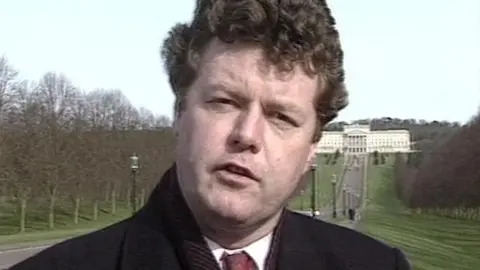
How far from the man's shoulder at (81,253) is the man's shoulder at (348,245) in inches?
20.7

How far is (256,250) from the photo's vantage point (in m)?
2.21

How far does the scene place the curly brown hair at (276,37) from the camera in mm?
2143

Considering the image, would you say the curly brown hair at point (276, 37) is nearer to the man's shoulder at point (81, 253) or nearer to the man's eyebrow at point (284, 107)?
the man's eyebrow at point (284, 107)

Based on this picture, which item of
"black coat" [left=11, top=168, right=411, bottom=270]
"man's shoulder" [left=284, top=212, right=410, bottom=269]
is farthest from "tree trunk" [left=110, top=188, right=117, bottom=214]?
"black coat" [left=11, top=168, right=411, bottom=270]

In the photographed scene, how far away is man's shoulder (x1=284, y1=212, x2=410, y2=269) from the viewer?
8.03ft

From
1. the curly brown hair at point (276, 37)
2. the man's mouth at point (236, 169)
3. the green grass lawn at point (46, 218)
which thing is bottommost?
the green grass lawn at point (46, 218)

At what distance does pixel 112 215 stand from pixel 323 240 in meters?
56.2

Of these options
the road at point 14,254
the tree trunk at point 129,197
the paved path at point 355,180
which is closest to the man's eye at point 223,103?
the road at point 14,254

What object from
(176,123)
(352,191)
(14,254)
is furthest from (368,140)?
(176,123)

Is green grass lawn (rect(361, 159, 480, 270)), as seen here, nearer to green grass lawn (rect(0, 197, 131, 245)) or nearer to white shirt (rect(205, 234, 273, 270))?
green grass lawn (rect(0, 197, 131, 245))

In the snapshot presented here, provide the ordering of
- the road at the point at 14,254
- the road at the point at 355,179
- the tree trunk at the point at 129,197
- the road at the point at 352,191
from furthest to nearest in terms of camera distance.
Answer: the road at the point at 355,179, the tree trunk at the point at 129,197, the road at the point at 352,191, the road at the point at 14,254

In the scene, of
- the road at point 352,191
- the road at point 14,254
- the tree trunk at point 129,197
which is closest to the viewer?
the road at point 14,254

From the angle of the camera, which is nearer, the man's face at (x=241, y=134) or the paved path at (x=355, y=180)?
the man's face at (x=241, y=134)

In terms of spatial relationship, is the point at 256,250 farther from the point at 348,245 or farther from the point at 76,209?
the point at 76,209
